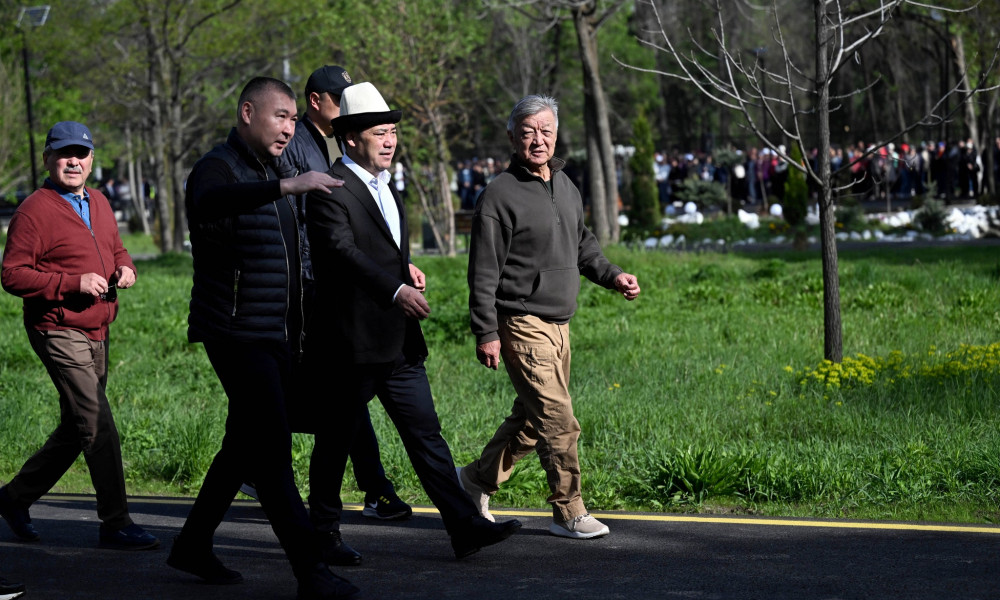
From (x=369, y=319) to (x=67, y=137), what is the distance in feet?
5.85

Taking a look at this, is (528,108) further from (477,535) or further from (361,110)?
(477,535)

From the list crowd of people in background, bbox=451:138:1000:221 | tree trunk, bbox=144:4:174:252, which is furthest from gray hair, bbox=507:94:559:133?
crowd of people in background, bbox=451:138:1000:221

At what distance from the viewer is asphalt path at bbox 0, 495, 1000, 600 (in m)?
4.91

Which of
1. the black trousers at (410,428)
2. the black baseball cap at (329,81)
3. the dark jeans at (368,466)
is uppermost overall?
the black baseball cap at (329,81)

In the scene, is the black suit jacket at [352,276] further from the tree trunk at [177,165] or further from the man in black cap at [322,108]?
the tree trunk at [177,165]

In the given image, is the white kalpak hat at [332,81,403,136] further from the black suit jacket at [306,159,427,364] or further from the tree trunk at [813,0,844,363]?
the tree trunk at [813,0,844,363]

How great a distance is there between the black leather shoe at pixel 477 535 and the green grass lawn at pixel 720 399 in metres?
1.30

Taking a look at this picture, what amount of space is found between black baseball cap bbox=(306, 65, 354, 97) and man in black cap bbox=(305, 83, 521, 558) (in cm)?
95

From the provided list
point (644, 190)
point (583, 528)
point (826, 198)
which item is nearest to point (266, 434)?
point (583, 528)

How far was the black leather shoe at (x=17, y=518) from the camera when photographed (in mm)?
6066

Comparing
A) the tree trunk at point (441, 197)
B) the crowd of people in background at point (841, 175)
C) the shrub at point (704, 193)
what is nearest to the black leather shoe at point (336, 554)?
the tree trunk at point (441, 197)

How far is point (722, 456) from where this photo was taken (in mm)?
6789

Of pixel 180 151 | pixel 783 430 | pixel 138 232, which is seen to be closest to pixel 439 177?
pixel 180 151

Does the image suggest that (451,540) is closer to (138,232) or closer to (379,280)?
(379,280)
